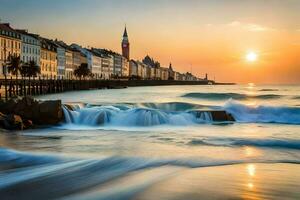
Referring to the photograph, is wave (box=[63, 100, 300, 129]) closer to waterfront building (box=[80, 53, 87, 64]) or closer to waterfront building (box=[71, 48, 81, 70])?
waterfront building (box=[71, 48, 81, 70])

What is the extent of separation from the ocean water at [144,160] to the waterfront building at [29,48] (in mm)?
72582

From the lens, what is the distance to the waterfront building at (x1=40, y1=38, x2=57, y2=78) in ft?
349

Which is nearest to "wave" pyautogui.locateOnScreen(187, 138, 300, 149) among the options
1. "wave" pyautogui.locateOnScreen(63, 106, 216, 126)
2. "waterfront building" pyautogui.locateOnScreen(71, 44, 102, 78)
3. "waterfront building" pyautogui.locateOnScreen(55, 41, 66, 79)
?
"wave" pyautogui.locateOnScreen(63, 106, 216, 126)

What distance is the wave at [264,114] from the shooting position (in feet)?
104

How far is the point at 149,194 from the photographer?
403 inches

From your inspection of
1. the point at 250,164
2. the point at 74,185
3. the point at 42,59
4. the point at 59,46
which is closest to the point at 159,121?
the point at 250,164

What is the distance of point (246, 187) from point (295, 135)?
1266cm

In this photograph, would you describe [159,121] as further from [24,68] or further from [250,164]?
[24,68]

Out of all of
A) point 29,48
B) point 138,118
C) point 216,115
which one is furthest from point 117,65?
point 138,118

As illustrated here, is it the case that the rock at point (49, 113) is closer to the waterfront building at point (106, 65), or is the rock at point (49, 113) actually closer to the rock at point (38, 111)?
the rock at point (38, 111)

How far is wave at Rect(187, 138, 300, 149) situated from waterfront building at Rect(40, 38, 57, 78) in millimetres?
86522

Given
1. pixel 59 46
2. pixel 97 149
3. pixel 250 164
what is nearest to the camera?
pixel 250 164

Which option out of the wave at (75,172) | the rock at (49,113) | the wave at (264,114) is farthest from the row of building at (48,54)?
the wave at (75,172)

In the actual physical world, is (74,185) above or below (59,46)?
below
